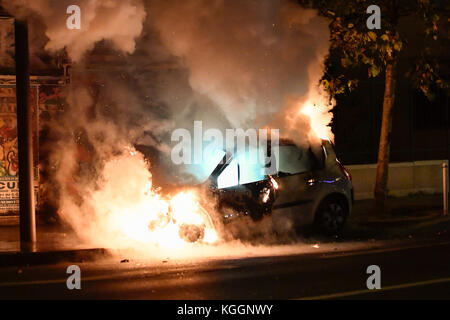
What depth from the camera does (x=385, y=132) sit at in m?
13.1

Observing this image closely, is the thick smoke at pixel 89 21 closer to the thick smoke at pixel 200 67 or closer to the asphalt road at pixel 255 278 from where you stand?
the thick smoke at pixel 200 67

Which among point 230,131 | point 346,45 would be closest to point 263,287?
point 230,131

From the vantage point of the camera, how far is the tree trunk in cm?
1291

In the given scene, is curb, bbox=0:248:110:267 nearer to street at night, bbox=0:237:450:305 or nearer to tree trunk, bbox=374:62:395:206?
street at night, bbox=0:237:450:305

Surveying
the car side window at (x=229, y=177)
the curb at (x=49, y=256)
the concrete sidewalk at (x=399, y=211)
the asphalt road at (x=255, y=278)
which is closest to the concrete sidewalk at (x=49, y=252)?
the curb at (x=49, y=256)

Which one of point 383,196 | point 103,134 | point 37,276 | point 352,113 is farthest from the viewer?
point 352,113

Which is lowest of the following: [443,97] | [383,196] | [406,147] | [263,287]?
[263,287]

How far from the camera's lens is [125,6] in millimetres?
10430

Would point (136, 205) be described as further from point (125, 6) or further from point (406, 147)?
point (406, 147)

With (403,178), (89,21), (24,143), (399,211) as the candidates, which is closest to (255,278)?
(24,143)

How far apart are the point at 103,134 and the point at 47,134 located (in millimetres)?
1329

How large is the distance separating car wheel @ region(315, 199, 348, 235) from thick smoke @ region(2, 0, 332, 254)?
108 centimetres

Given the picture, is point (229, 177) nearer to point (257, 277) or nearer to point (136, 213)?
point (136, 213)

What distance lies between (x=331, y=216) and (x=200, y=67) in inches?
128
